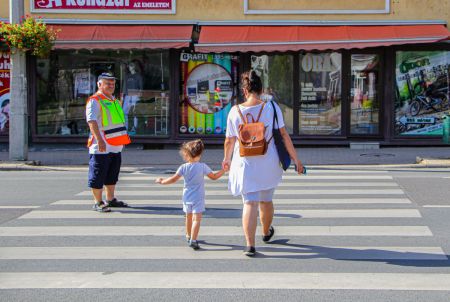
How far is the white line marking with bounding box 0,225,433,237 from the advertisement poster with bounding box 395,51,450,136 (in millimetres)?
Answer: 10583

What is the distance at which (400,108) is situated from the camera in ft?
58.1

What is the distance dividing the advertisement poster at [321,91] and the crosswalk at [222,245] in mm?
7814

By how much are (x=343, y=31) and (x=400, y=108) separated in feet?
8.60

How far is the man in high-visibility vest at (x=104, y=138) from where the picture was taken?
8.70 m

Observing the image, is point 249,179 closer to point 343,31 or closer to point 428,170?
point 428,170

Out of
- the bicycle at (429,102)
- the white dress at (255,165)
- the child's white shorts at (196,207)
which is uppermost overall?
the bicycle at (429,102)

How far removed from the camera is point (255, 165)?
6453 mm

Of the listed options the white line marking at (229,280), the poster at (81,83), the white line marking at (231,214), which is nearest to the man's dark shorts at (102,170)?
the white line marking at (231,214)

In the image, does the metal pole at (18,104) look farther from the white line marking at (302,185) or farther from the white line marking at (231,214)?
the white line marking at (231,214)

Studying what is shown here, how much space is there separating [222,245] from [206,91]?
11.4 meters

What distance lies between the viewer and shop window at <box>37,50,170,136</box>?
59.2 feet

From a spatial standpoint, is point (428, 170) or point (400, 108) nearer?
point (428, 170)

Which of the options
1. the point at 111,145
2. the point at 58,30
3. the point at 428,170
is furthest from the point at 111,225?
the point at 58,30

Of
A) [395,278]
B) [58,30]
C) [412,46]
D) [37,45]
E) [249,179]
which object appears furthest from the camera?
[412,46]
